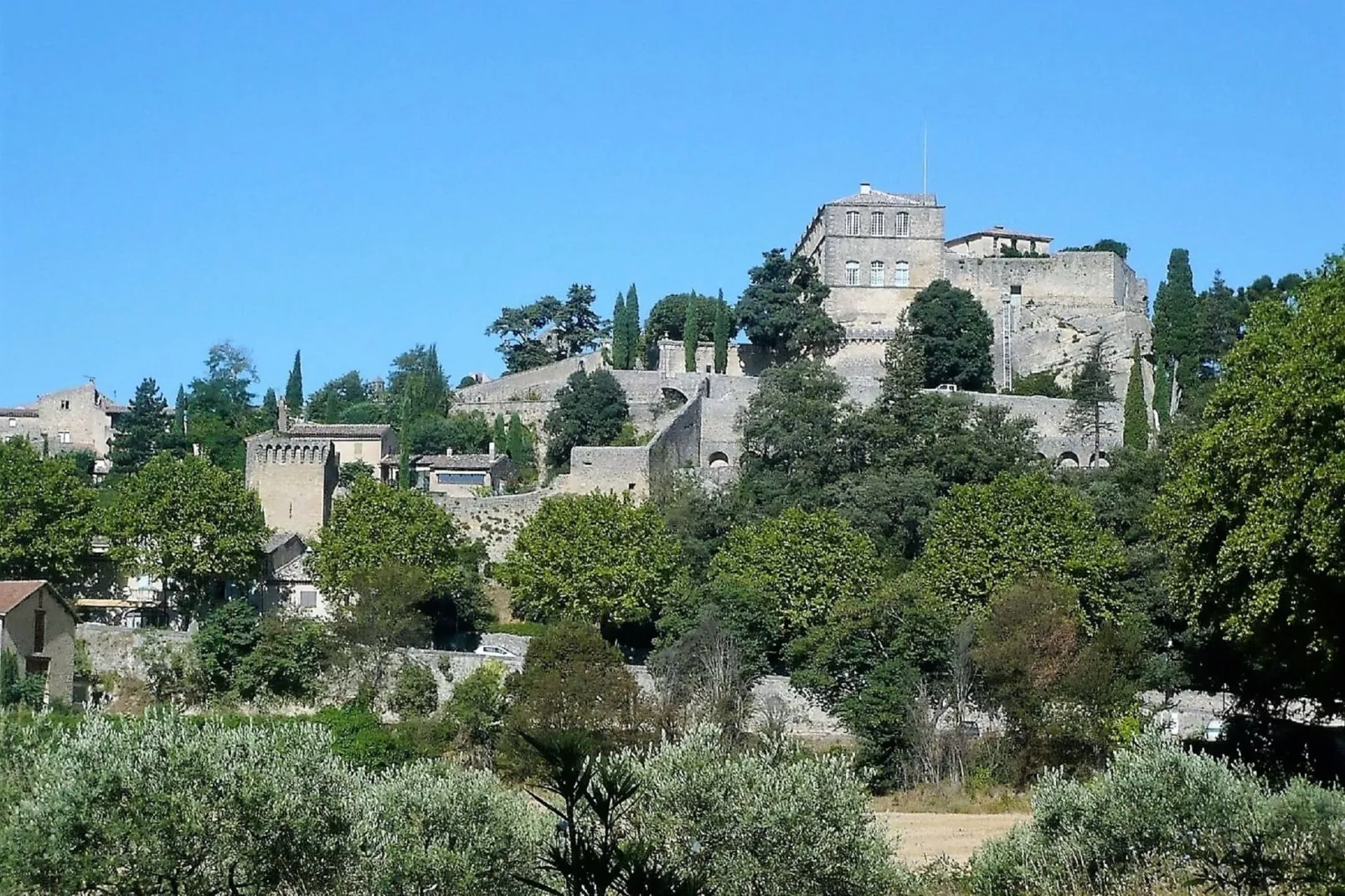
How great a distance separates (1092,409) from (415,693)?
2770 cm

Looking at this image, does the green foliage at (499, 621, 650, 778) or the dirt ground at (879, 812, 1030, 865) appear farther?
the green foliage at (499, 621, 650, 778)

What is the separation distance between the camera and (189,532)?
4550 cm

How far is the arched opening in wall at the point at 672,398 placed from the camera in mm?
60812

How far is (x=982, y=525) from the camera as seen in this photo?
41438 mm

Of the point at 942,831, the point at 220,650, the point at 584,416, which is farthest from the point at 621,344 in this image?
the point at 942,831

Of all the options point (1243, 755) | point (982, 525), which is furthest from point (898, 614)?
point (1243, 755)

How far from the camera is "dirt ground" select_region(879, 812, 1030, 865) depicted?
1077 inches

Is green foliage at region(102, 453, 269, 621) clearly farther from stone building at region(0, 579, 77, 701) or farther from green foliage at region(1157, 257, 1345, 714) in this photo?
green foliage at region(1157, 257, 1345, 714)

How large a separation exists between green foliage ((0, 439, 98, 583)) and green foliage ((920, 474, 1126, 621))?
24051 mm

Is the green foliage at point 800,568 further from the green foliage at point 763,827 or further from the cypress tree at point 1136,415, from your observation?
the green foliage at point 763,827

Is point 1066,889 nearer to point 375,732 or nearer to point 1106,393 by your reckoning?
point 375,732

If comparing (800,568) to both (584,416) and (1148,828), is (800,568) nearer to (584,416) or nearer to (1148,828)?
(584,416)

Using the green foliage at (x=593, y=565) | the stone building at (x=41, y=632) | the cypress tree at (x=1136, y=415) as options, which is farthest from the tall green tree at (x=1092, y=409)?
the stone building at (x=41, y=632)

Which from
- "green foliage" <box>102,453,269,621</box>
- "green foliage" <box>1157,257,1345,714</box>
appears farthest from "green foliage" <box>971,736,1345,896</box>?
"green foliage" <box>102,453,269,621</box>
